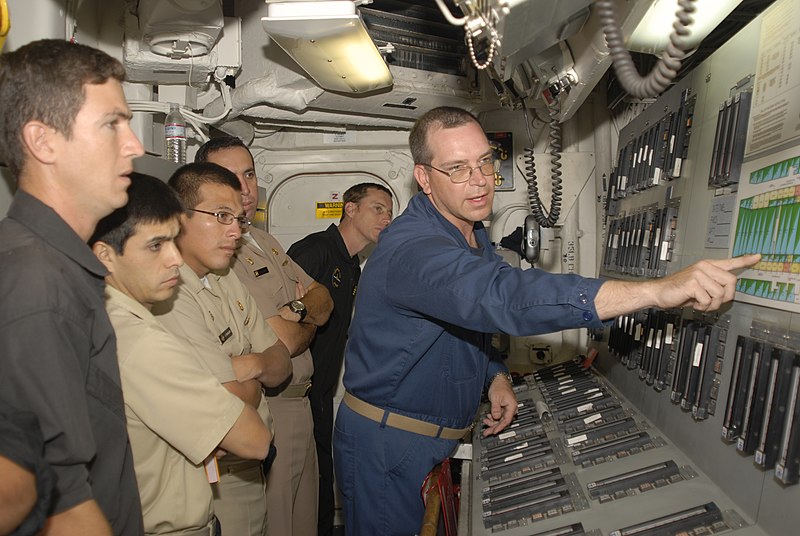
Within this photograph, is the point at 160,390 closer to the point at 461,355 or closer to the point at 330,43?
the point at 461,355

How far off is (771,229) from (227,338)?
1.63 m

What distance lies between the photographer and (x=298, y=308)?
2.64 metres

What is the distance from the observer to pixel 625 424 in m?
2.08

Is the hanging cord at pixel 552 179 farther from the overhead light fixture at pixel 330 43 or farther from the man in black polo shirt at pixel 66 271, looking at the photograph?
the man in black polo shirt at pixel 66 271

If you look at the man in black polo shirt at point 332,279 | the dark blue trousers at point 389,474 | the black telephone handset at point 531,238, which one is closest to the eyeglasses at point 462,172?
the dark blue trousers at point 389,474

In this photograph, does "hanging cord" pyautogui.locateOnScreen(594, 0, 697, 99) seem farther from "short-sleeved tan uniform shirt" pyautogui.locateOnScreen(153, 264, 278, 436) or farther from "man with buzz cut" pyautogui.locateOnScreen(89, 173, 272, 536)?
"short-sleeved tan uniform shirt" pyautogui.locateOnScreen(153, 264, 278, 436)

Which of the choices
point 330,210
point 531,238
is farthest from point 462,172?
point 330,210

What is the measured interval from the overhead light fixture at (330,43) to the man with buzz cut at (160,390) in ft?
2.88

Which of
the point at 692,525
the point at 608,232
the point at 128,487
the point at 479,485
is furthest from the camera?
the point at 608,232

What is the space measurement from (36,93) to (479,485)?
160 cm

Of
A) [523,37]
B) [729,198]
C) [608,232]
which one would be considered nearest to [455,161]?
[523,37]

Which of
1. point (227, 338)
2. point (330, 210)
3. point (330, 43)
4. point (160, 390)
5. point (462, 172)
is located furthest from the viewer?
point (330, 210)

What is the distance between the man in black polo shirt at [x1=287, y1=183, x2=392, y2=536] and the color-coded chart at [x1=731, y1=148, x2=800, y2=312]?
228cm

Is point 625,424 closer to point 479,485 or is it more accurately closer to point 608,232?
point 479,485
